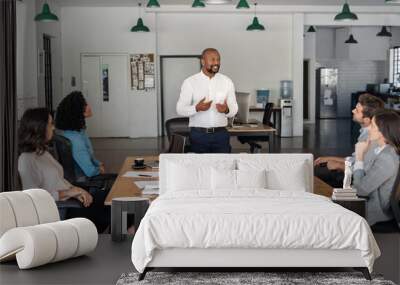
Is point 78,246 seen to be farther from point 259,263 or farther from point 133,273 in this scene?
point 259,263

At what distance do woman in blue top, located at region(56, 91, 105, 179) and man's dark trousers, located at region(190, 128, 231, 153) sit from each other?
3.90ft

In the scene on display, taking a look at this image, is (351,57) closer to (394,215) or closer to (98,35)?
(98,35)

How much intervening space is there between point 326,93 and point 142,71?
9520 millimetres

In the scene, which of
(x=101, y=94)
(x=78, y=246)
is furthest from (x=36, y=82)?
(x=78, y=246)

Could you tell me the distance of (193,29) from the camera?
17031 millimetres

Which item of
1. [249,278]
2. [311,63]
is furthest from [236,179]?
[311,63]

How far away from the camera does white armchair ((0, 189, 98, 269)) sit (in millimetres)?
3570

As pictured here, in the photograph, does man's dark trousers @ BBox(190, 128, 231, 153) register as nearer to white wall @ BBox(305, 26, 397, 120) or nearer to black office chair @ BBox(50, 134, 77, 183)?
black office chair @ BBox(50, 134, 77, 183)

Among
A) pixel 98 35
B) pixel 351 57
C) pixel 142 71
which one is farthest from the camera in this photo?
pixel 351 57

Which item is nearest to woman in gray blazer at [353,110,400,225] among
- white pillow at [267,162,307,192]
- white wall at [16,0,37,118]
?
white pillow at [267,162,307,192]

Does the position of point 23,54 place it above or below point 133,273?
above

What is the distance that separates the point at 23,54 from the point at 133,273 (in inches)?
416

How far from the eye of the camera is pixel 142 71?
1705 cm

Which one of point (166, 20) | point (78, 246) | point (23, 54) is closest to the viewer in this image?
point (78, 246)
